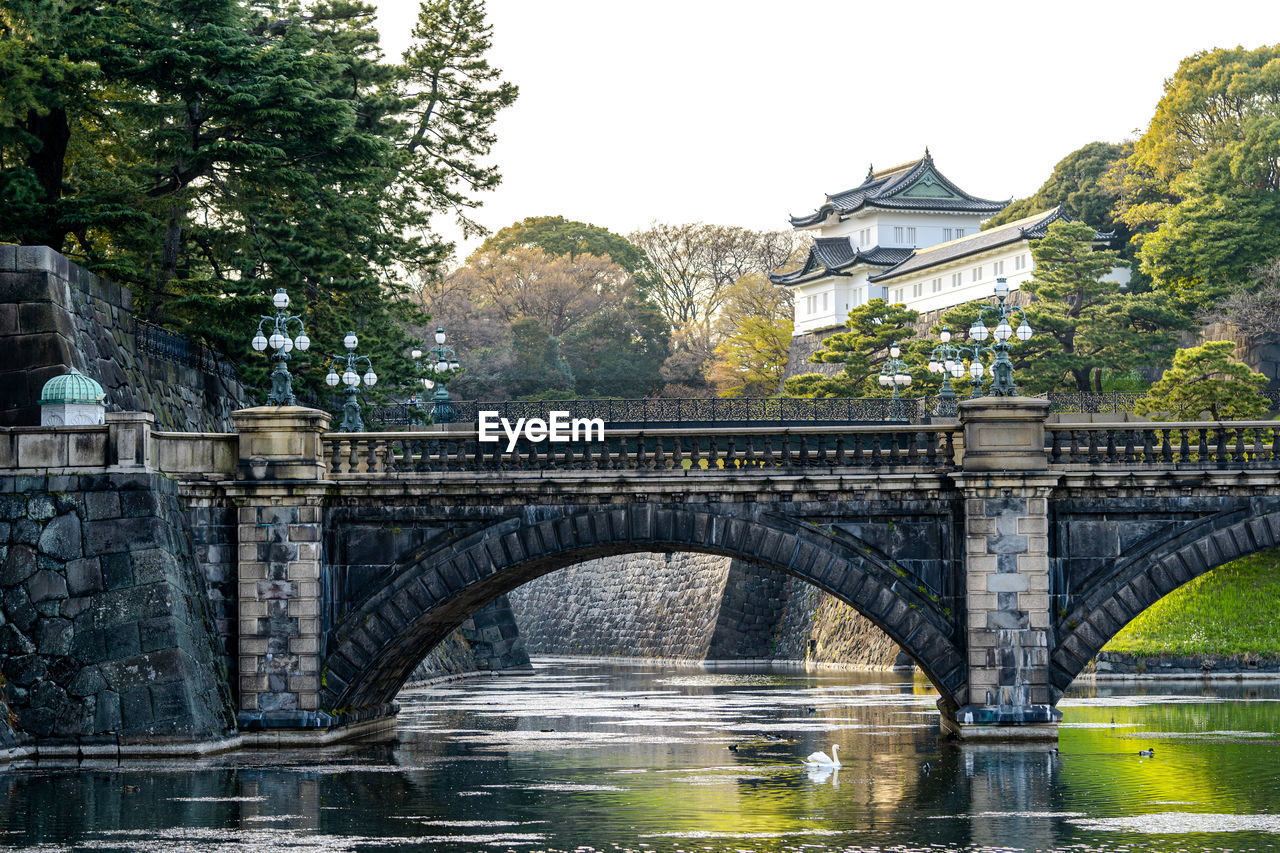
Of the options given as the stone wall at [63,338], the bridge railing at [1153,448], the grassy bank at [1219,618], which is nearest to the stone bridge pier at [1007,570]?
the bridge railing at [1153,448]

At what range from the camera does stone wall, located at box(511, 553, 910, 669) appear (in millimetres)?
67812

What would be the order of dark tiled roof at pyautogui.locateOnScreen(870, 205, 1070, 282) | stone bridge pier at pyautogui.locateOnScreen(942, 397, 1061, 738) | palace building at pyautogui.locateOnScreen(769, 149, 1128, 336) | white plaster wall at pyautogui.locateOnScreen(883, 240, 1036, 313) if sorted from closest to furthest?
stone bridge pier at pyautogui.locateOnScreen(942, 397, 1061, 738), dark tiled roof at pyautogui.locateOnScreen(870, 205, 1070, 282), white plaster wall at pyautogui.locateOnScreen(883, 240, 1036, 313), palace building at pyautogui.locateOnScreen(769, 149, 1128, 336)

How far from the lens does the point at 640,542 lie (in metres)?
33.3

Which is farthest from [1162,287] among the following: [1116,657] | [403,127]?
[403,127]

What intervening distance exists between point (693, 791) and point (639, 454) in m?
8.05

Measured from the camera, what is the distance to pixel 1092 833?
22375 millimetres

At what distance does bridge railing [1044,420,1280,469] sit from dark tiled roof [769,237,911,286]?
69091 mm

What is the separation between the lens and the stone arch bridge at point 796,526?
32156mm

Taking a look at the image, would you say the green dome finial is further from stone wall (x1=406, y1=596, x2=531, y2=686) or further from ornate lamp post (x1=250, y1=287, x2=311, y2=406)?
stone wall (x1=406, y1=596, x2=531, y2=686)

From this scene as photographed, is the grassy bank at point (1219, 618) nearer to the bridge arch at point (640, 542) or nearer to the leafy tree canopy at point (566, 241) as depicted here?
the bridge arch at point (640, 542)

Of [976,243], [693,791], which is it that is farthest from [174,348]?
[976,243]

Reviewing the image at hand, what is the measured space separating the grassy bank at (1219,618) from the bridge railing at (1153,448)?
22920 mm

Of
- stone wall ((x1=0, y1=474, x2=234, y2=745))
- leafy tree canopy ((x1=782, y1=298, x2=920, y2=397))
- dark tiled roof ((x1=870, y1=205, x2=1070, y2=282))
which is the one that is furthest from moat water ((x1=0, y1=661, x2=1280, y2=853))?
dark tiled roof ((x1=870, y1=205, x2=1070, y2=282))

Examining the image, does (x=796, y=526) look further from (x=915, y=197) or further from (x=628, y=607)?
(x=915, y=197)
